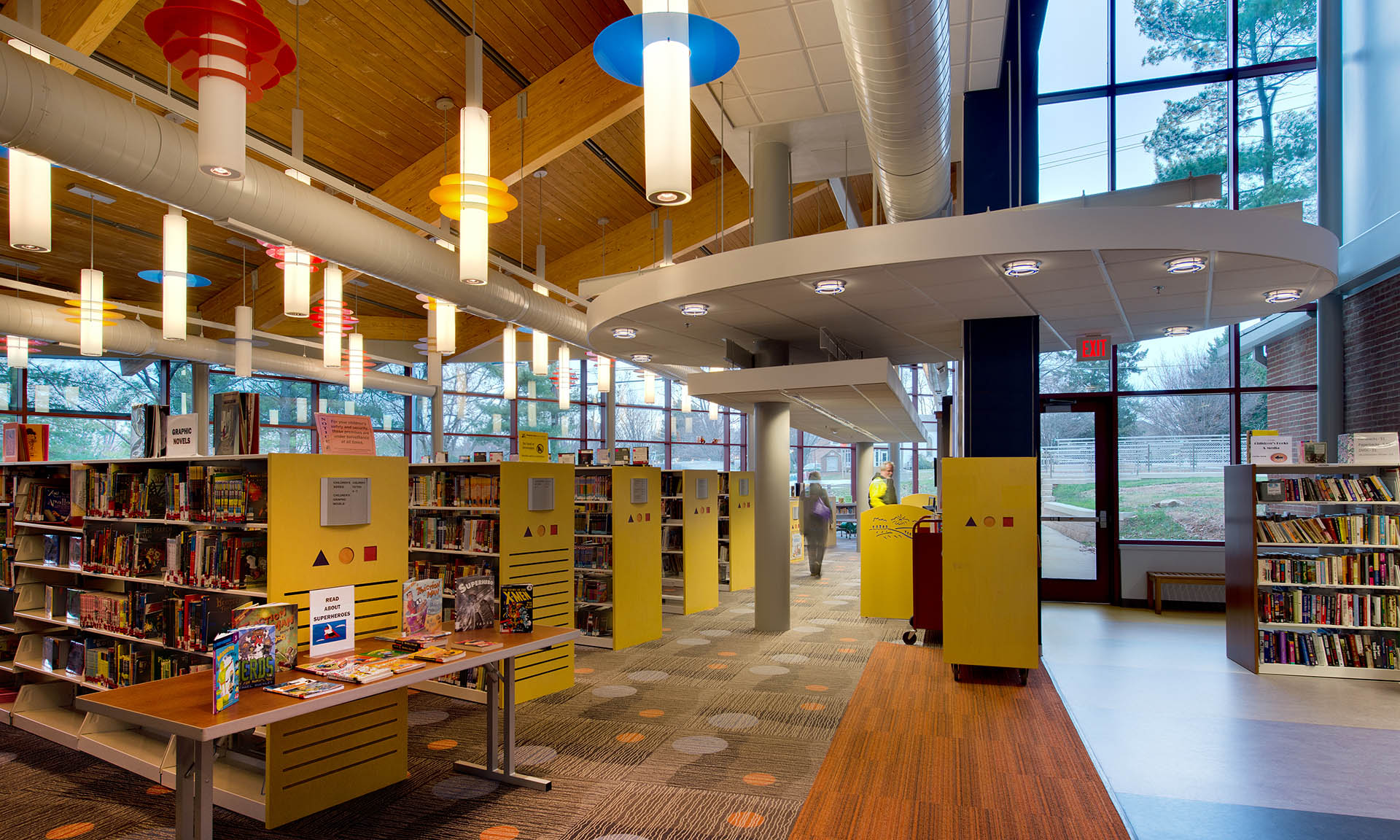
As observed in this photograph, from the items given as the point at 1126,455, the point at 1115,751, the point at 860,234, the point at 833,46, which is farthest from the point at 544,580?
the point at 1126,455

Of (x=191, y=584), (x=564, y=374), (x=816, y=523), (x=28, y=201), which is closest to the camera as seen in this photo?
(x=28, y=201)

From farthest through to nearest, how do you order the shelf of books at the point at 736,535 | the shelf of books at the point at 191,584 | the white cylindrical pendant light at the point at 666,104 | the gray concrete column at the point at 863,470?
the gray concrete column at the point at 863,470
the shelf of books at the point at 736,535
the shelf of books at the point at 191,584
the white cylindrical pendant light at the point at 666,104

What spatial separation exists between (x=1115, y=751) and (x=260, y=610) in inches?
202

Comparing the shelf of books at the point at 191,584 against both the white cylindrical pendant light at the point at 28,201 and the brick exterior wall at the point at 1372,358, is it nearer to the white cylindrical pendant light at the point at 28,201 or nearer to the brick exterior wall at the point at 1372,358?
the white cylindrical pendant light at the point at 28,201

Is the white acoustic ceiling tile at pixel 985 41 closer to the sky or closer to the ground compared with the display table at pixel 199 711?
closer to the sky

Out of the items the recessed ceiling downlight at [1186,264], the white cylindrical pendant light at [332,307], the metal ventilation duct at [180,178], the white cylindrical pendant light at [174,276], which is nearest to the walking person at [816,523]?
the metal ventilation duct at [180,178]

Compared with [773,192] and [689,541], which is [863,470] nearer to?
[689,541]

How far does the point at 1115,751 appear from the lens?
16.6 ft

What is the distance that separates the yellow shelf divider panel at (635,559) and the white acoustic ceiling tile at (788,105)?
3.88m

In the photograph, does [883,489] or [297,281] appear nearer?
[297,281]

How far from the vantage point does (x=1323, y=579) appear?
279 inches

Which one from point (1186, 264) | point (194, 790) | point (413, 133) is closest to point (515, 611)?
point (194, 790)

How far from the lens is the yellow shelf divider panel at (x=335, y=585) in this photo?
4141 millimetres

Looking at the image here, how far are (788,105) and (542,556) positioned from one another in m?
4.51
